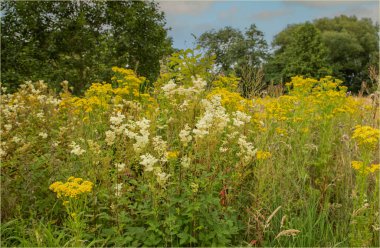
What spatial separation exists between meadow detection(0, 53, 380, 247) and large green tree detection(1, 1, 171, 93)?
298 inches

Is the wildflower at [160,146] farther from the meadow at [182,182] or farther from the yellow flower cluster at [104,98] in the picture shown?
the yellow flower cluster at [104,98]

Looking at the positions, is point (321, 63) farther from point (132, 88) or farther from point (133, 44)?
point (132, 88)

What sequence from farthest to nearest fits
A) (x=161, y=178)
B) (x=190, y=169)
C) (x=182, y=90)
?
(x=182, y=90) → (x=190, y=169) → (x=161, y=178)

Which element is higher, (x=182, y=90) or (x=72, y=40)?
(x=72, y=40)

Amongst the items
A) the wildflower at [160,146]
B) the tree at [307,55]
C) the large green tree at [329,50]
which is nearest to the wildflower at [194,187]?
the wildflower at [160,146]

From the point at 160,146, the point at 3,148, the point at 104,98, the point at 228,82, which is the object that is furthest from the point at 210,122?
the point at 228,82

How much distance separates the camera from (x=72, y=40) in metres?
12.5

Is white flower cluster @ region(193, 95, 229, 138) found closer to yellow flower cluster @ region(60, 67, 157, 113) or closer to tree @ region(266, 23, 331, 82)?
yellow flower cluster @ region(60, 67, 157, 113)

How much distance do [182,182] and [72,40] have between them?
34.0ft

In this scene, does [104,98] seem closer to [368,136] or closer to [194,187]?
[194,187]

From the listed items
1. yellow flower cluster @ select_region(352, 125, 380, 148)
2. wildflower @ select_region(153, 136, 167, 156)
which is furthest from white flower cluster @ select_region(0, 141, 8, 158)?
yellow flower cluster @ select_region(352, 125, 380, 148)

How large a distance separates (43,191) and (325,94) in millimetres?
3717

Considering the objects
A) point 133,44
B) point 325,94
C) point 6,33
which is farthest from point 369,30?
point 325,94

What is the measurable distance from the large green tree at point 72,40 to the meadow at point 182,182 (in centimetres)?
757
